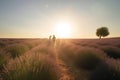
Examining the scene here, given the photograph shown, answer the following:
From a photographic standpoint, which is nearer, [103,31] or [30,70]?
[30,70]

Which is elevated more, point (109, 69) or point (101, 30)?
point (101, 30)

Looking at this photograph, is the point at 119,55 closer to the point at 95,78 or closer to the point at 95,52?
the point at 95,52

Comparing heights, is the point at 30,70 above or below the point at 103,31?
below

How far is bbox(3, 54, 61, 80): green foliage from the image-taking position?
4.82 metres

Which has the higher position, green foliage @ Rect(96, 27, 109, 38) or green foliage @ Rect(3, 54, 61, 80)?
green foliage @ Rect(96, 27, 109, 38)

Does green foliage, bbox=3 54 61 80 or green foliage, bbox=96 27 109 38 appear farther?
green foliage, bbox=96 27 109 38

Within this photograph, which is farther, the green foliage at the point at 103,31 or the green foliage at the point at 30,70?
the green foliage at the point at 103,31

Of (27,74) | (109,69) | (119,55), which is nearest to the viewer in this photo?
(27,74)

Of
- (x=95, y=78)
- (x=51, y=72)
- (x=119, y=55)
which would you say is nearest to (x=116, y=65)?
(x=95, y=78)

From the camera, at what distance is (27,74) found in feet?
16.0

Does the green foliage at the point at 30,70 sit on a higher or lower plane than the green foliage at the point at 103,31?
lower

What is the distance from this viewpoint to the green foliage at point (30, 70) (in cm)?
482

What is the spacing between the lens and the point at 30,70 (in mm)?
4992

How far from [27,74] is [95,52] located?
6.98m
